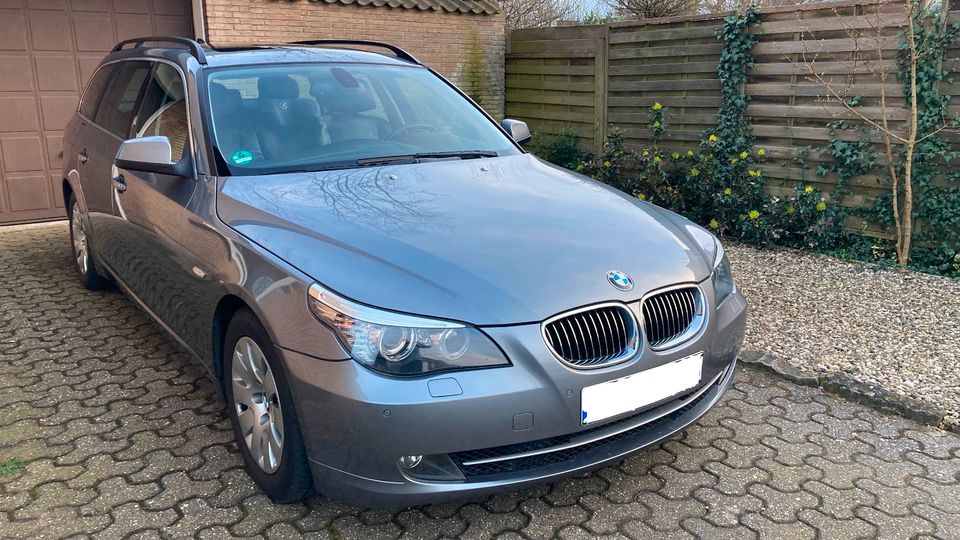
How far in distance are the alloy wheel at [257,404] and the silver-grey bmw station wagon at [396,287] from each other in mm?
11

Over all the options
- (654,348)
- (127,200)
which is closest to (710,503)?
(654,348)

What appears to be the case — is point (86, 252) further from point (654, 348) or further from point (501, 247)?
point (654, 348)

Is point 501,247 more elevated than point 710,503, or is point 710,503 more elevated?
point 501,247

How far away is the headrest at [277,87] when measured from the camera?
3.56 metres

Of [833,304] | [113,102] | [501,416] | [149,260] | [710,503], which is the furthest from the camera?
[833,304]

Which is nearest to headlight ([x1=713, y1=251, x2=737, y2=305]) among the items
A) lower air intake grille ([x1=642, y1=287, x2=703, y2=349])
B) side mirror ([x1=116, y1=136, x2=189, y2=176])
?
lower air intake grille ([x1=642, y1=287, x2=703, y2=349])

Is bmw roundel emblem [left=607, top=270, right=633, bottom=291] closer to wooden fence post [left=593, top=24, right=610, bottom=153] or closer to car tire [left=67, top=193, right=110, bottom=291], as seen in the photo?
car tire [left=67, top=193, right=110, bottom=291]

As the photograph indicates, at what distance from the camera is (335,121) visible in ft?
11.8

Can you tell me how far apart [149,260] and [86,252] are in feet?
6.13

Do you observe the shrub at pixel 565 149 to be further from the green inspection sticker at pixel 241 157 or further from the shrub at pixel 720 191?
the green inspection sticker at pixel 241 157

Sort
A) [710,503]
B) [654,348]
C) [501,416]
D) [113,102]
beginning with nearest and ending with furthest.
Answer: [501,416], [654,348], [710,503], [113,102]

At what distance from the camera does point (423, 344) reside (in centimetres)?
229

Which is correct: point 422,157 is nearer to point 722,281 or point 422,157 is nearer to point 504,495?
point 722,281

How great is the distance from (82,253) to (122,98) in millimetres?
1383
